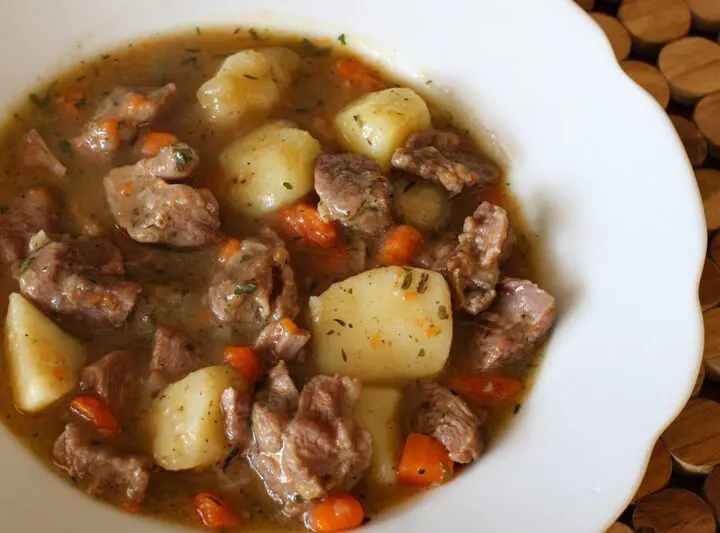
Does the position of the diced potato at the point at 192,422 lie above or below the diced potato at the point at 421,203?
below

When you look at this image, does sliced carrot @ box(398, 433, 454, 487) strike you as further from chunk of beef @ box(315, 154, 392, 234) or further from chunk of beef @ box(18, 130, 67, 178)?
chunk of beef @ box(18, 130, 67, 178)

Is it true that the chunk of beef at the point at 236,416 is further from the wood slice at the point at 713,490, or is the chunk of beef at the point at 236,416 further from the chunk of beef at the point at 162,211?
the wood slice at the point at 713,490

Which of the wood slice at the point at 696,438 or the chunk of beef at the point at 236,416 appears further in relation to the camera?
the wood slice at the point at 696,438

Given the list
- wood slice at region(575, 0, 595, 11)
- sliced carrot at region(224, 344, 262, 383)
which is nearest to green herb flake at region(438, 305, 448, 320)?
sliced carrot at region(224, 344, 262, 383)

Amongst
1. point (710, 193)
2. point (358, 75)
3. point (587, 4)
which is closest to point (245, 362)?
point (358, 75)

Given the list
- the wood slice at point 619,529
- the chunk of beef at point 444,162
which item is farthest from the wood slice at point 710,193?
the wood slice at point 619,529
